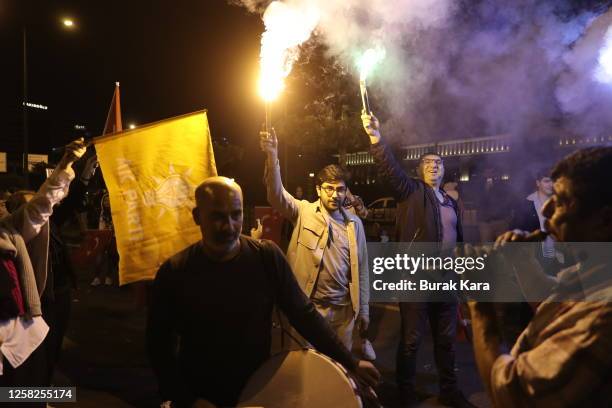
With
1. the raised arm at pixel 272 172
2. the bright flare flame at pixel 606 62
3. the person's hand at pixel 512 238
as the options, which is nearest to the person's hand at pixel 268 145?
the raised arm at pixel 272 172

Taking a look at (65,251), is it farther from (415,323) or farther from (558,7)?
(558,7)

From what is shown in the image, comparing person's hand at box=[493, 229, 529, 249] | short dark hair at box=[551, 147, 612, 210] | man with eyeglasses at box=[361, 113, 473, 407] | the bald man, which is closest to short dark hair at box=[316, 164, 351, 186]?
man with eyeglasses at box=[361, 113, 473, 407]

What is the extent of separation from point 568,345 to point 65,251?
4.69 meters

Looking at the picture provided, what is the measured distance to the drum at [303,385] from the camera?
2.16 m

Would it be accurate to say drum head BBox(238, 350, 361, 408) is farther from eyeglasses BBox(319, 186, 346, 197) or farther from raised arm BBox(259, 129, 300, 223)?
eyeglasses BBox(319, 186, 346, 197)

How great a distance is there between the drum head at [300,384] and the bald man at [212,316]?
0.11 m

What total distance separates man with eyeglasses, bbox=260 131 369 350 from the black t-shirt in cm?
175

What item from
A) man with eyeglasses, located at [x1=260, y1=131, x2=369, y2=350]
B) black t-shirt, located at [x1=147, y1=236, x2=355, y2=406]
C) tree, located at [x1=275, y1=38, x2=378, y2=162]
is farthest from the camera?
tree, located at [x1=275, y1=38, x2=378, y2=162]

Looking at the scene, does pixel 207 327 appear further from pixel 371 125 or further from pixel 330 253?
pixel 371 125

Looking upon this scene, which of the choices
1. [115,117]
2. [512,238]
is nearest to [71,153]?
[115,117]

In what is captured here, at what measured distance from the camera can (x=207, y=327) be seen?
7.57 ft

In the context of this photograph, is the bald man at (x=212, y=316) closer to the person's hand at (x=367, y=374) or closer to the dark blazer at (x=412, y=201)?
the person's hand at (x=367, y=374)

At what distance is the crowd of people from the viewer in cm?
150

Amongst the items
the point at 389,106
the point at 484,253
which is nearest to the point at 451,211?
the point at 484,253
